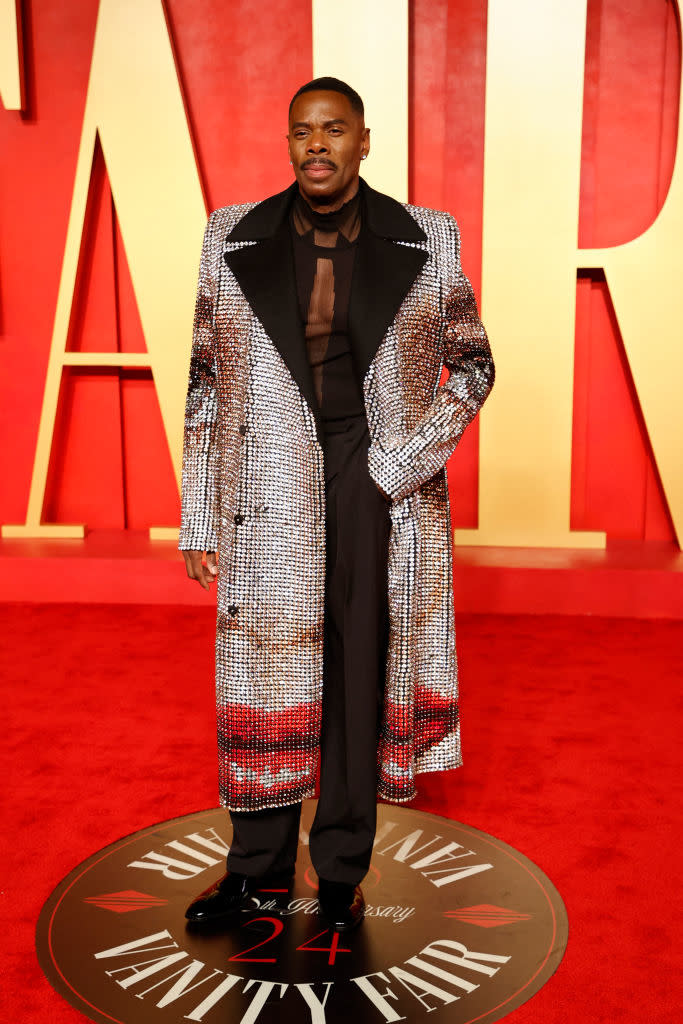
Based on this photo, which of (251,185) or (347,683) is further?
(251,185)

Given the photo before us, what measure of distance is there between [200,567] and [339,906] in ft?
2.43

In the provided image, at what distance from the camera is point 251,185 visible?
16.3 feet

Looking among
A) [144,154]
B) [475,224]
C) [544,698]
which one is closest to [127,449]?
[144,154]

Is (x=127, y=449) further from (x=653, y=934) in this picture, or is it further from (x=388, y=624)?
(x=653, y=934)

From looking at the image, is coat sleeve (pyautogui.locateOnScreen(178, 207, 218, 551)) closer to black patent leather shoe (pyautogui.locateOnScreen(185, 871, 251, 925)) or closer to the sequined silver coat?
the sequined silver coat

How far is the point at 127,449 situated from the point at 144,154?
1456 millimetres

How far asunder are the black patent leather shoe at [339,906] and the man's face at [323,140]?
1.37 metres

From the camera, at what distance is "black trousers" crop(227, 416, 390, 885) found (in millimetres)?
1939

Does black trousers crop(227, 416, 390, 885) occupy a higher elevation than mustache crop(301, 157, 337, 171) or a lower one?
lower

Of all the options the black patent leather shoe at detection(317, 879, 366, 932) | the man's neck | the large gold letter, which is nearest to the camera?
the man's neck

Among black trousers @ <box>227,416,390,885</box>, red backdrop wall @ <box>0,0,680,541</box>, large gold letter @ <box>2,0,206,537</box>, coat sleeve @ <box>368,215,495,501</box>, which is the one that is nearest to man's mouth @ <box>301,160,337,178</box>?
coat sleeve @ <box>368,215,495,501</box>

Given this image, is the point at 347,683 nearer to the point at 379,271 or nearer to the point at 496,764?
the point at 379,271

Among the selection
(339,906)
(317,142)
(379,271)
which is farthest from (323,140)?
(339,906)

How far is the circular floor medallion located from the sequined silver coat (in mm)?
281
